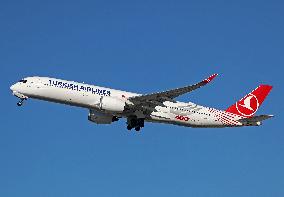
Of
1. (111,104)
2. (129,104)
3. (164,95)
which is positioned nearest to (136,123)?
(129,104)

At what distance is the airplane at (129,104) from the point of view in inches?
2869

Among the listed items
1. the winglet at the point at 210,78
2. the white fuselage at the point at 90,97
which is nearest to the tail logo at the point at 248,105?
the white fuselage at the point at 90,97

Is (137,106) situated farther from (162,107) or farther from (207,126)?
(207,126)

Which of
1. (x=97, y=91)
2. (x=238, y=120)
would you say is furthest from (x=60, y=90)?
(x=238, y=120)

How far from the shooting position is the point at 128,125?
7756 centimetres

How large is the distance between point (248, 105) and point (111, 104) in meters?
19.2

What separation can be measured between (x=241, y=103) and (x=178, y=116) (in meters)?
9.82

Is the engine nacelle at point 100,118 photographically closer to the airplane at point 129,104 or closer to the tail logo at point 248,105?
the airplane at point 129,104

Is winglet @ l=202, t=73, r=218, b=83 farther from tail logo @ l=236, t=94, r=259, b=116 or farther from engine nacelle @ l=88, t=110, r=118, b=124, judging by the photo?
engine nacelle @ l=88, t=110, r=118, b=124

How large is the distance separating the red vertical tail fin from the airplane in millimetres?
1236

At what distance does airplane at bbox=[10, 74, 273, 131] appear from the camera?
72.9 metres

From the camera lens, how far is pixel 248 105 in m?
82.4

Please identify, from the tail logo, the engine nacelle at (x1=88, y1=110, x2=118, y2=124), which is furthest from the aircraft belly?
the tail logo

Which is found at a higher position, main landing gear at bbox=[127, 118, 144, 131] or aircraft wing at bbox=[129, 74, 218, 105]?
aircraft wing at bbox=[129, 74, 218, 105]
